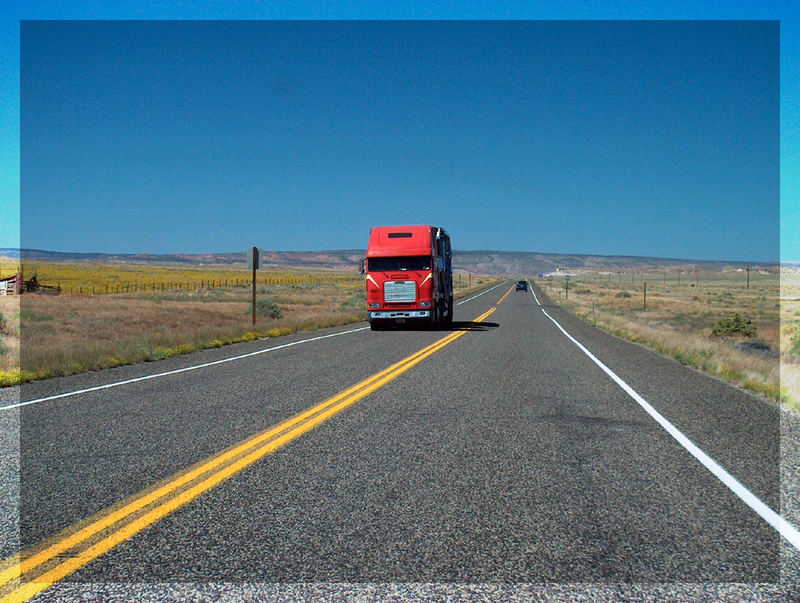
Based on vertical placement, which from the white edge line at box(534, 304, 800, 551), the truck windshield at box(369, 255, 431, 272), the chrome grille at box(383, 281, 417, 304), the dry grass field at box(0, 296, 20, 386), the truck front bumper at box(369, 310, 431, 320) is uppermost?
the truck windshield at box(369, 255, 431, 272)

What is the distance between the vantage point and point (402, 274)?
23.5m

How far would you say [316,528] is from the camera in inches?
166

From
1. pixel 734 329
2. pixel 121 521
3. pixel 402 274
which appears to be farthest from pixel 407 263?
pixel 121 521

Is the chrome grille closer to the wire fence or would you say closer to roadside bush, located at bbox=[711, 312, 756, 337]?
roadside bush, located at bbox=[711, 312, 756, 337]

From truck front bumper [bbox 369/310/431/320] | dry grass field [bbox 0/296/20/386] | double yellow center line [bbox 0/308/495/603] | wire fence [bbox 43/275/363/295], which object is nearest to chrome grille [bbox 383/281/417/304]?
truck front bumper [bbox 369/310/431/320]

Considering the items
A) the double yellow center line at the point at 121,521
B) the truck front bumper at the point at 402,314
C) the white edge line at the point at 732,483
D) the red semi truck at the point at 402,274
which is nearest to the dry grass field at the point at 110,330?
the truck front bumper at the point at 402,314

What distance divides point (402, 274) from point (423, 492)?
18.7m

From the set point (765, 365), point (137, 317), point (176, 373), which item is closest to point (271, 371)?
point (176, 373)

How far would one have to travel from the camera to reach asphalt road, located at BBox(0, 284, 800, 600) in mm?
Result: 3564

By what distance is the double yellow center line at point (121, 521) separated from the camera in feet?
11.5

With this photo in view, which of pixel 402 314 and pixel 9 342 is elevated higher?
pixel 402 314

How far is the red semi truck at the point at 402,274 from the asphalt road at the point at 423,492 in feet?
43.6

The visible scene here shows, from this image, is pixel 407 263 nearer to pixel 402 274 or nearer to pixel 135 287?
pixel 402 274

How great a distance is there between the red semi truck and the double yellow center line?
16.3m
